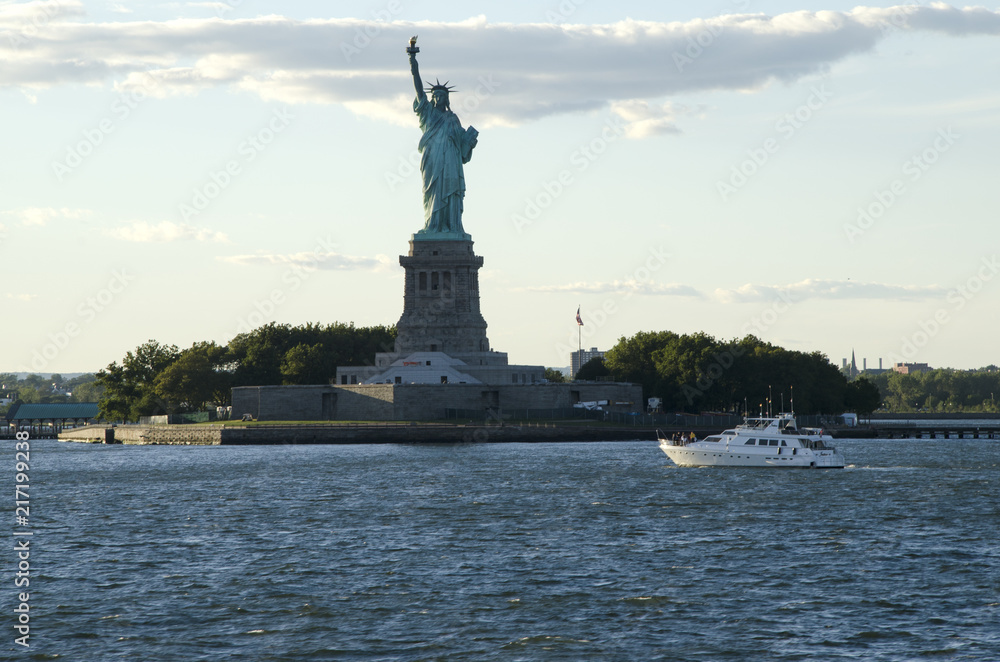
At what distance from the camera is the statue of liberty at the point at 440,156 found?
139 m

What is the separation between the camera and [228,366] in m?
166

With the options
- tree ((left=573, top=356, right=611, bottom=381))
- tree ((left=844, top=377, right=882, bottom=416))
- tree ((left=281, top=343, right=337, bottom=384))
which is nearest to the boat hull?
tree ((left=573, top=356, right=611, bottom=381))

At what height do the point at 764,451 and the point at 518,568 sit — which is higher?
the point at 764,451

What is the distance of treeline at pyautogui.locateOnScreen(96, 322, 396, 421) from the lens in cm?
15325

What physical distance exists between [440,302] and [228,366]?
139 ft

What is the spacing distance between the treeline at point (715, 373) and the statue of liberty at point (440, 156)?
28.1m

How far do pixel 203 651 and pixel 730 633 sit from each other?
563 inches

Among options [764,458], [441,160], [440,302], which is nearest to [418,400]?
[440,302]

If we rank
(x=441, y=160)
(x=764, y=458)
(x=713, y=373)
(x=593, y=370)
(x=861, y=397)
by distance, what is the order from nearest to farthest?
(x=764, y=458), (x=441, y=160), (x=713, y=373), (x=593, y=370), (x=861, y=397)

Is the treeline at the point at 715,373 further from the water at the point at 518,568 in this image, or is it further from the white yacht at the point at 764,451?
the water at the point at 518,568

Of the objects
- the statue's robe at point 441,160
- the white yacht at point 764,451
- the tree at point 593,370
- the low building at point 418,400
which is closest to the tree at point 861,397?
the tree at point 593,370

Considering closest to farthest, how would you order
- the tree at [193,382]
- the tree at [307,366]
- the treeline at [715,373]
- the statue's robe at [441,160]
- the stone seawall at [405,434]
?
the stone seawall at [405,434], the statue's robe at [441,160], the treeline at [715,373], the tree at [307,366], the tree at [193,382]

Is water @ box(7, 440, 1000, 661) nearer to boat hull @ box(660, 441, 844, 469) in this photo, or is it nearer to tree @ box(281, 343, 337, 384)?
boat hull @ box(660, 441, 844, 469)

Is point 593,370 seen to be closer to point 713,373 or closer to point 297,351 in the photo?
point 713,373
